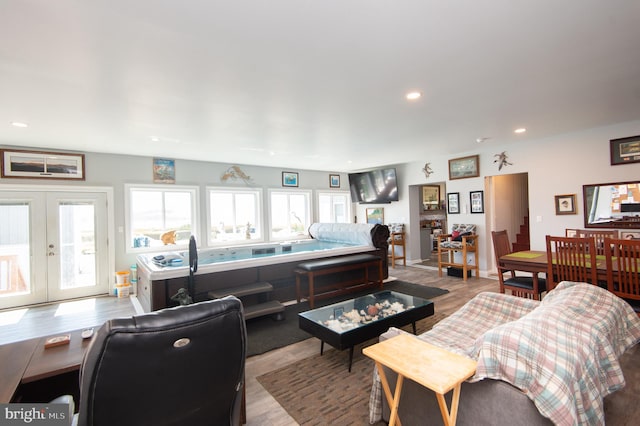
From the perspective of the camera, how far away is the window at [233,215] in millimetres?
6723

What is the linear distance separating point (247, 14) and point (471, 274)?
6197mm

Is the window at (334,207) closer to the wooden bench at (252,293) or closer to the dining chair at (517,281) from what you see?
the wooden bench at (252,293)

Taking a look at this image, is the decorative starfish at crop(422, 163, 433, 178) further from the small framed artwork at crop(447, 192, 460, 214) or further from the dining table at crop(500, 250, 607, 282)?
the dining table at crop(500, 250, 607, 282)

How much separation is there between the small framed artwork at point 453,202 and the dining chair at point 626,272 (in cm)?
368

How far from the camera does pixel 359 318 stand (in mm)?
3006

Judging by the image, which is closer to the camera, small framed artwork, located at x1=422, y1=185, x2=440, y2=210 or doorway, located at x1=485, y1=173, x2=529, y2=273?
doorway, located at x1=485, y1=173, x2=529, y2=273

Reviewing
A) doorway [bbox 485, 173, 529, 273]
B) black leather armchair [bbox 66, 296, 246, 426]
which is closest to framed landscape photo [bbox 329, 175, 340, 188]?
doorway [bbox 485, 173, 529, 273]

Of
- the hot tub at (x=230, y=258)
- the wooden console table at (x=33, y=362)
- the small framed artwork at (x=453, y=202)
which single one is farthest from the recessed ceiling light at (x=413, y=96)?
the small framed artwork at (x=453, y=202)

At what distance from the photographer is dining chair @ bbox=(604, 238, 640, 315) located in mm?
2693

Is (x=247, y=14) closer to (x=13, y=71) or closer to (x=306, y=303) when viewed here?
(x=13, y=71)

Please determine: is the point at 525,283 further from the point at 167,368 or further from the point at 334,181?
the point at 334,181

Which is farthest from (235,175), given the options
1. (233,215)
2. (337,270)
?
(337,270)

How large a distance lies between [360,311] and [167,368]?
2.44 meters

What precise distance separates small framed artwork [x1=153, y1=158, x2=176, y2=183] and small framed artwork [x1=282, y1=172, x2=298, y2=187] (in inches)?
102
